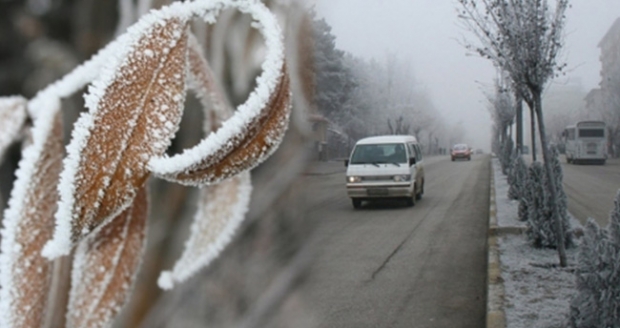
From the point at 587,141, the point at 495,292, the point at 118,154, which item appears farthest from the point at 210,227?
the point at 587,141

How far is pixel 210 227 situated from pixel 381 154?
31.3ft

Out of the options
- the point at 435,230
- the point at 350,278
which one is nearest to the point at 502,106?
the point at 435,230

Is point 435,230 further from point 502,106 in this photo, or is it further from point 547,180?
point 502,106

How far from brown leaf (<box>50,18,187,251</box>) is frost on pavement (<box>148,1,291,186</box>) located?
0.06 ft

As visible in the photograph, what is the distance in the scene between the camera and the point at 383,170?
9719 mm

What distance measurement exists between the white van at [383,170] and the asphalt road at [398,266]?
0.29m

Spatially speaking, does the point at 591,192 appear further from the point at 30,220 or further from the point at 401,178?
the point at 30,220

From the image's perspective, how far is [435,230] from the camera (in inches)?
293

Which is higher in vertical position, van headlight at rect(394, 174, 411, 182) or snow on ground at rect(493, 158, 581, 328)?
van headlight at rect(394, 174, 411, 182)

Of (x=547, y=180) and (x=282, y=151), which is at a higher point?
(x=282, y=151)

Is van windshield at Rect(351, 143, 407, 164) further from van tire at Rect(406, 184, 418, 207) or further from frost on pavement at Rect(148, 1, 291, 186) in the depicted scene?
frost on pavement at Rect(148, 1, 291, 186)

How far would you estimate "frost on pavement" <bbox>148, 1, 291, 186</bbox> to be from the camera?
46 cm

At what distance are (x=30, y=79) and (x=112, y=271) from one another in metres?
0.16

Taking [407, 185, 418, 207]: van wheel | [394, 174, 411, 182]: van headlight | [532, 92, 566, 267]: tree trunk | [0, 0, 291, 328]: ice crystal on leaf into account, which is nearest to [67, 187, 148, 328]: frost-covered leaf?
[0, 0, 291, 328]: ice crystal on leaf
